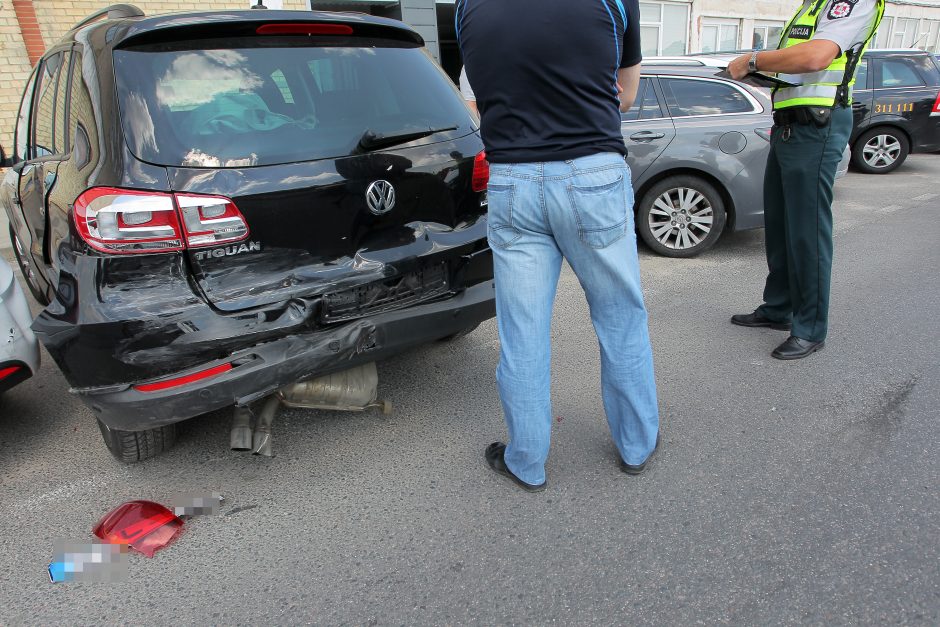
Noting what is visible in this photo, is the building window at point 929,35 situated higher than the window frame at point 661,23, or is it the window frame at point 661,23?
the window frame at point 661,23

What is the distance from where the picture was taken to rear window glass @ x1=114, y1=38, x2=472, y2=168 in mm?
2166

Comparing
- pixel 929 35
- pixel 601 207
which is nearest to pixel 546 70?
pixel 601 207

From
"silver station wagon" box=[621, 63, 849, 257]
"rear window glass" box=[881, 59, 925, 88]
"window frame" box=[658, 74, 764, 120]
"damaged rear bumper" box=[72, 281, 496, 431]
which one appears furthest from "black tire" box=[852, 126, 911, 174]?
"damaged rear bumper" box=[72, 281, 496, 431]

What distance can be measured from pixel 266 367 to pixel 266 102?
98 centimetres

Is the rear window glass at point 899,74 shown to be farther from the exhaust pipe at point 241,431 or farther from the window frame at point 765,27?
the window frame at point 765,27

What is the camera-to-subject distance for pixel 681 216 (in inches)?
213

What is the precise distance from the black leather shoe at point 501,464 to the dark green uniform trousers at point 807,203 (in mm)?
1919

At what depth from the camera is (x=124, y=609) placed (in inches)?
77.8

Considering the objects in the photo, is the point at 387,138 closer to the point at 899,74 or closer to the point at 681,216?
the point at 681,216

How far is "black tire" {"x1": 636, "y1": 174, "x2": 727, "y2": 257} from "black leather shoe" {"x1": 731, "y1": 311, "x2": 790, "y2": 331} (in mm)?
1548

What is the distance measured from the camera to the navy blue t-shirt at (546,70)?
190 centimetres

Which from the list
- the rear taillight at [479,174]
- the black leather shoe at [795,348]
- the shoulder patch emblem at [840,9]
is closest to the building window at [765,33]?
the shoulder patch emblem at [840,9]

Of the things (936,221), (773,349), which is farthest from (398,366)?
(936,221)

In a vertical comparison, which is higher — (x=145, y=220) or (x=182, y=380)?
(x=145, y=220)
